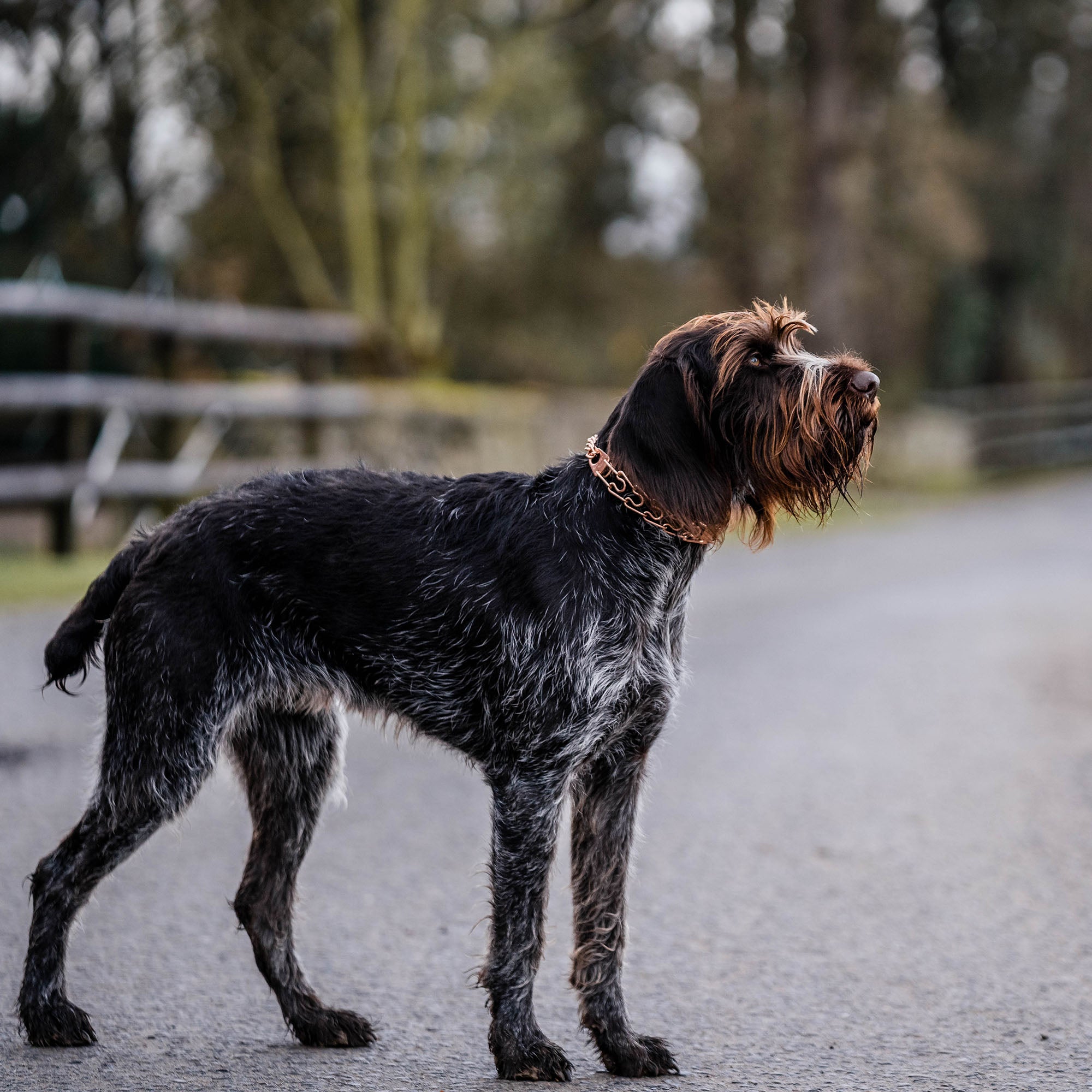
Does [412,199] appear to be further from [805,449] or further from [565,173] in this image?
[805,449]

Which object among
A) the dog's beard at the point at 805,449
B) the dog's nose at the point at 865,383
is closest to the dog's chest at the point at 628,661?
the dog's beard at the point at 805,449

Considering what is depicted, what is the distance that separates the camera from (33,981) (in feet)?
12.4

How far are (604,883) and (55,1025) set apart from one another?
4.73ft

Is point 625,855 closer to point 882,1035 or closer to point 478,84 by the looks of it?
point 882,1035

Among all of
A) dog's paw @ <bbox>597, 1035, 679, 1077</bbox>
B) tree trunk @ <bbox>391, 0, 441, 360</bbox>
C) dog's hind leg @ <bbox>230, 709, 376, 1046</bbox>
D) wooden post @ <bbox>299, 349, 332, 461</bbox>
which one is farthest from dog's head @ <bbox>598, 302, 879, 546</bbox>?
tree trunk @ <bbox>391, 0, 441, 360</bbox>

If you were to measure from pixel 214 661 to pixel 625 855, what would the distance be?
3.94 ft

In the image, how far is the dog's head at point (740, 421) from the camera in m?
3.76

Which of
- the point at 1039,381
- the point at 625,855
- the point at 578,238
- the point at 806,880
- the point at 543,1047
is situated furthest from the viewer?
the point at 1039,381

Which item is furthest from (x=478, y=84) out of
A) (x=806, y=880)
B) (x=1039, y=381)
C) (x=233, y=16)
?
(x=806, y=880)

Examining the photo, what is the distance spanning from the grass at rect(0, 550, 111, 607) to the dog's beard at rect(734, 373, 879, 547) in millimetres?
7049

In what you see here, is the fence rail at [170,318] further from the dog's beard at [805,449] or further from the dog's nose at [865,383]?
the dog's nose at [865,383]

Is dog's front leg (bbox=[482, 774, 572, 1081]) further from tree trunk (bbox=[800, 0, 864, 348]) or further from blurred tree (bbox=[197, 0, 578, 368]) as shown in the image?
tree trunk (bbox=[800, 0, 864, 348])

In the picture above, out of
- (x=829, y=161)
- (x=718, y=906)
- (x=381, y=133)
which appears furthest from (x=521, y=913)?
(x=829, y=161)

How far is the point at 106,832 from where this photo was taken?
151 inches
